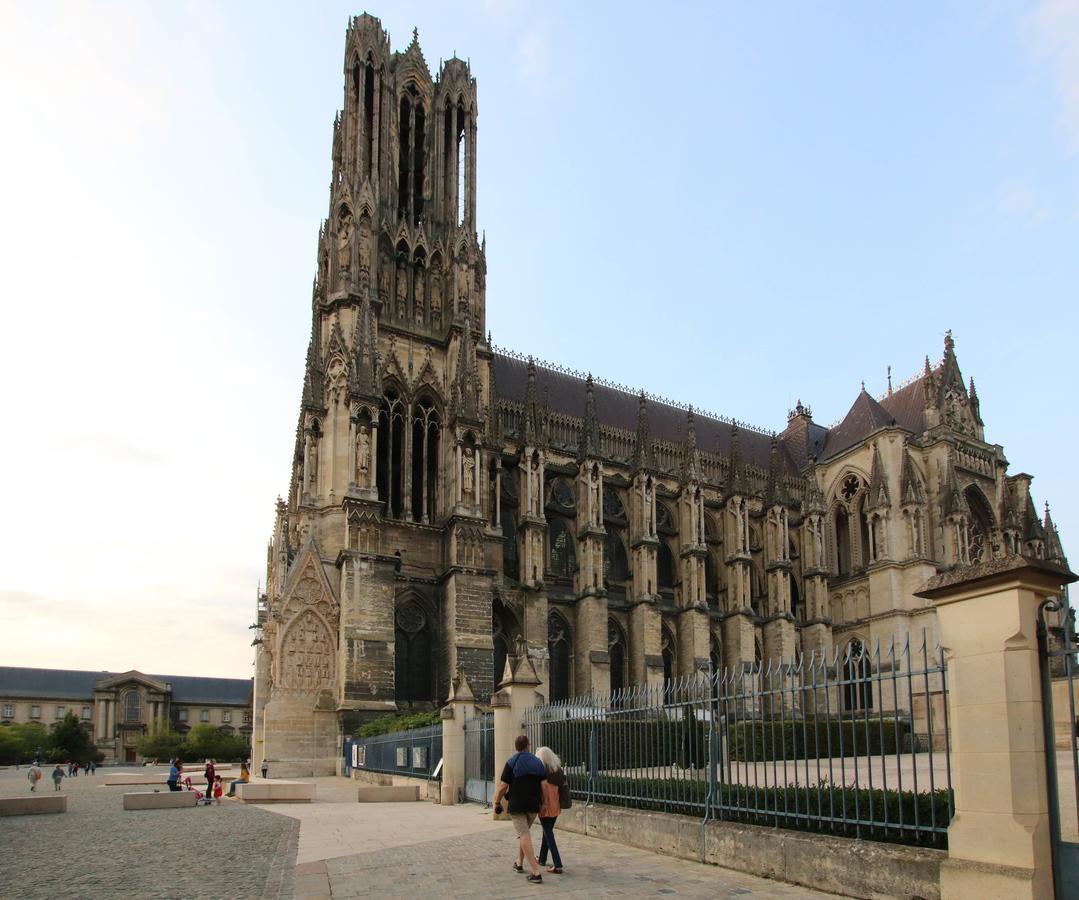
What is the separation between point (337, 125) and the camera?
38.3 m

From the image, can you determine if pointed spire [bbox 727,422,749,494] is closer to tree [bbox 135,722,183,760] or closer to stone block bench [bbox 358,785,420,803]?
stone block bench [bbox 358,785,420,803]

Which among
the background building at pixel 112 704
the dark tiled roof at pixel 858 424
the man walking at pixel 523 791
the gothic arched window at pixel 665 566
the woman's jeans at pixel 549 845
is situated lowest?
the background building at pixel 112 704

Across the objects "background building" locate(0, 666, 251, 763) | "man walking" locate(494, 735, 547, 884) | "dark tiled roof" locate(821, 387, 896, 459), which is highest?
"dark tiled roof" locate(821, 387, 896, 459)

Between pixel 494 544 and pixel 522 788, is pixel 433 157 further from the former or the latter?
pixel 522 788

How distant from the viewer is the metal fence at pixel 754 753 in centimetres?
780

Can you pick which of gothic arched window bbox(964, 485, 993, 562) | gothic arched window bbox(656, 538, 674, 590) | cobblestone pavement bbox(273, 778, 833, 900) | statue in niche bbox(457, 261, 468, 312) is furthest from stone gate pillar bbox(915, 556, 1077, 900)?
gothic arched window bbox(964, 485, 993, 562)

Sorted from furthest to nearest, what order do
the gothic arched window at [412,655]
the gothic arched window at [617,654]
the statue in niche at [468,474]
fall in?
the gothic arched window at [617,654], the statue in niche at [468,474], the gothic arched window at [412,655]

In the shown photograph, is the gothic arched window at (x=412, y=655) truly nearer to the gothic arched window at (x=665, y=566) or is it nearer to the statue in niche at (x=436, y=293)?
the statue in niche at (x=436, y=293)

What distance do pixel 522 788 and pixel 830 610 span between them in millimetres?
38908

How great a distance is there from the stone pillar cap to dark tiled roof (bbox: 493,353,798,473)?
33.9m

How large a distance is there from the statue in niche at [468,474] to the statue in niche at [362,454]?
331cm

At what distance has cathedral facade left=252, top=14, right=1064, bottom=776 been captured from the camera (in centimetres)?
3092

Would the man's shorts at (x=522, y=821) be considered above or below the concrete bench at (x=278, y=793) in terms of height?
above

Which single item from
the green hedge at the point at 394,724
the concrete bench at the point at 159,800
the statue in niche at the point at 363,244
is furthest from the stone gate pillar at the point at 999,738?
the statue in niche at the point at 363,244
